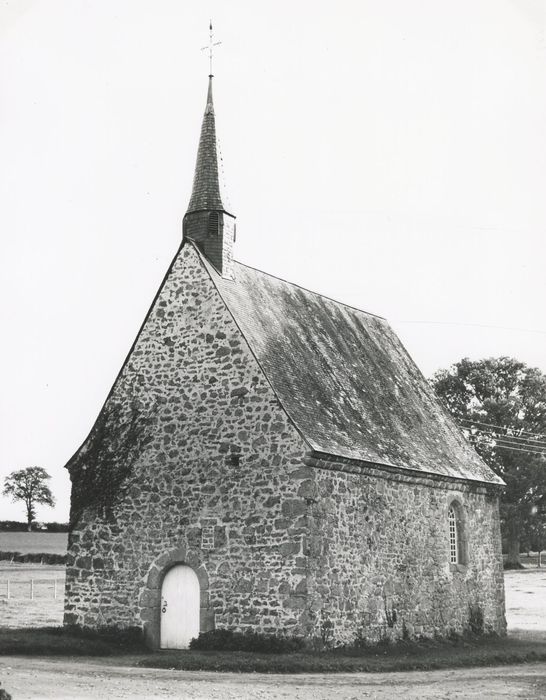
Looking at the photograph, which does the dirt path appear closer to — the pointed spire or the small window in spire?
the small window in spire

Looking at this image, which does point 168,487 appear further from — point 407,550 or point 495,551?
point 495,551

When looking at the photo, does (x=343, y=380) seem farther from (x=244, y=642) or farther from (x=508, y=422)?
(x=508, y=422)

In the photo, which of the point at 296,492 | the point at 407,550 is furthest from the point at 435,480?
the point at 296,492

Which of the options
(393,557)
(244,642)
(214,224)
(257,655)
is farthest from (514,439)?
(257,655)

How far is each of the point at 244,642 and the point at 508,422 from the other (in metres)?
41.5

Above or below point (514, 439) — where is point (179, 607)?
below

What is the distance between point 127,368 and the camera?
22609 millimetres

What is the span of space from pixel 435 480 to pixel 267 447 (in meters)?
6.92

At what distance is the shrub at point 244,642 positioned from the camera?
715 inches

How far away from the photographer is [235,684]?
569 inches

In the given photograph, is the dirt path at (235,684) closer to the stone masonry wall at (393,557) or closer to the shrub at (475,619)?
the stone masonry wall at (393,557)

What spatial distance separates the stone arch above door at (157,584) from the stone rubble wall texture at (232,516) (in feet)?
0.10

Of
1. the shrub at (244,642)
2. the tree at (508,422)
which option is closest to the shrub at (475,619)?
the shrub at (244,642)

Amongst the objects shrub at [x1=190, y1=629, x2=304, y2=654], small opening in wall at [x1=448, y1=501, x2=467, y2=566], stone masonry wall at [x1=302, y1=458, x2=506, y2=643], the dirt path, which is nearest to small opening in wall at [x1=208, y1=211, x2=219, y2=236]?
stone masonry wall at [x1=302, y1=458, x2=506, y2=643]
